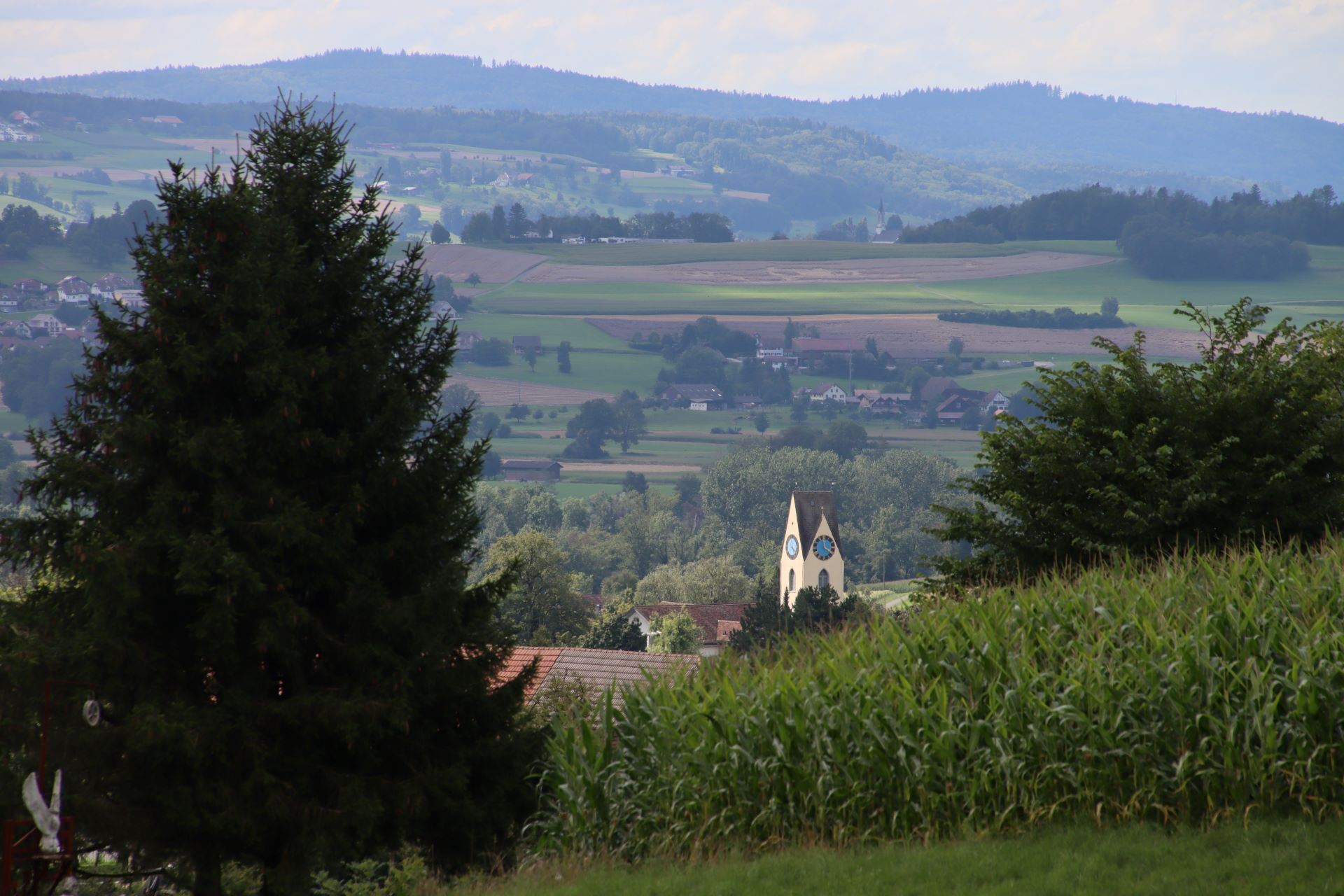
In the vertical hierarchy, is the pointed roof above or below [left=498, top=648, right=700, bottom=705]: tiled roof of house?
below

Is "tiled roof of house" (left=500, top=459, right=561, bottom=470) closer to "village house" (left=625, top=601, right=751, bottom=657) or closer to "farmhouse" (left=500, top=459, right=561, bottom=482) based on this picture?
"farmhouse" (left=500, top=459, right=561, bottom=482)

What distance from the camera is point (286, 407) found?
11016 mm

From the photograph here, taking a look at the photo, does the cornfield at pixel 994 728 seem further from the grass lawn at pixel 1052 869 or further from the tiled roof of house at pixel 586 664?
the tiled roof of house at pixel 586 664

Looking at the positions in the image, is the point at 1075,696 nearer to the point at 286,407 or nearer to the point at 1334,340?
the point at 286,407

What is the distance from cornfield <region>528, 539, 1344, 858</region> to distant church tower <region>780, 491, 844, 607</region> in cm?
9110

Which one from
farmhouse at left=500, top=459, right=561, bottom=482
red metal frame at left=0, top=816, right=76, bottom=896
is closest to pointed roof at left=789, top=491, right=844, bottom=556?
farmhouse at left=500, top=459, right=561, bottom=482

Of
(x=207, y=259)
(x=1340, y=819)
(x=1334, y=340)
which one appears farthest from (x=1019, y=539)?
(x=207, y=259)

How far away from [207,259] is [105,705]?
149 inches

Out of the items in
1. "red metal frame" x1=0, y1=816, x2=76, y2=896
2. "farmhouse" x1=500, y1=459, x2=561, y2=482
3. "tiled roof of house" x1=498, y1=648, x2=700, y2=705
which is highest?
"red metal frame" x1=0, y1=816, x2=76, y2=896

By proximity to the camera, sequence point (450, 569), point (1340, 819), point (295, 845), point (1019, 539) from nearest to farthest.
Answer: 1. point (1340, 819)
2. point (295, 845)
3. point (450, 569)
4. point (1019, 539)

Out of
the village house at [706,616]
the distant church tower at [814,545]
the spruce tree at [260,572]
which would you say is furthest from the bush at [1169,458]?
the distant church tower at [814,545]

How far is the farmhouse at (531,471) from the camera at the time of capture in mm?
178625

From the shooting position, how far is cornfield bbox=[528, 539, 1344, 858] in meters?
8.74

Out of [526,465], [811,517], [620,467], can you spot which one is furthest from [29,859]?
[620,467]
